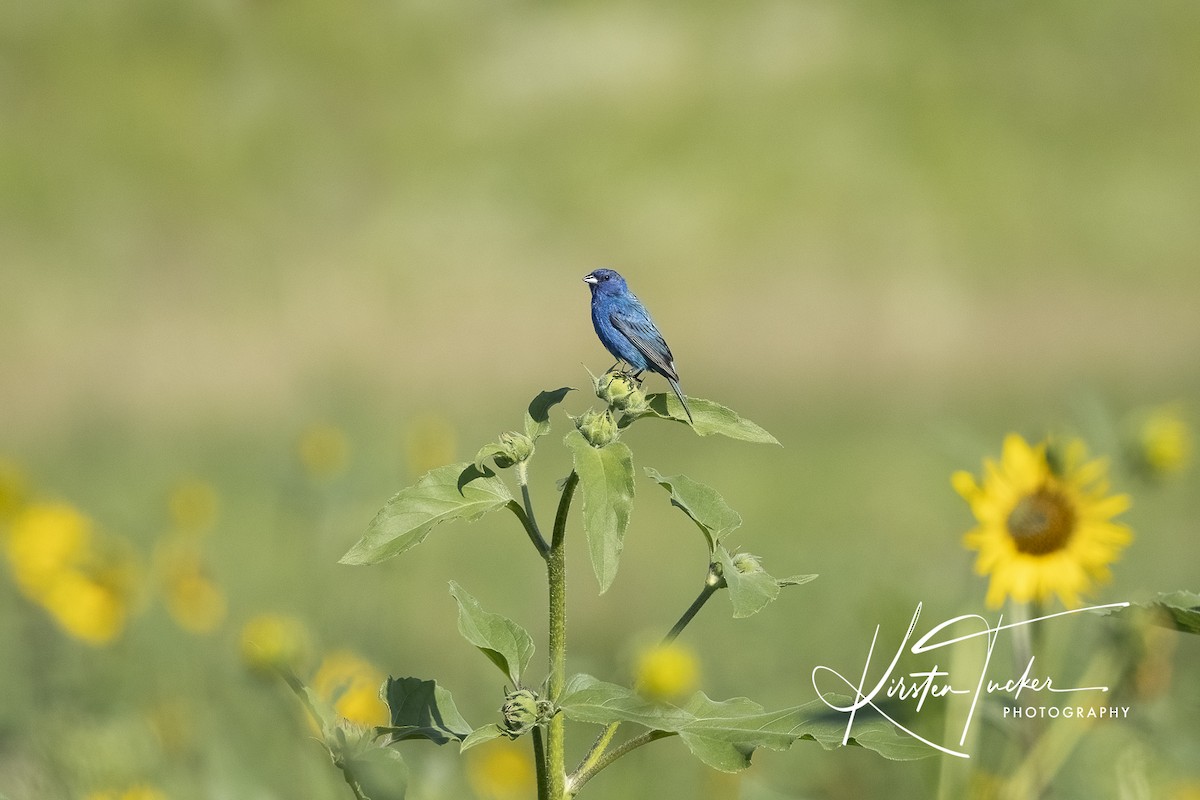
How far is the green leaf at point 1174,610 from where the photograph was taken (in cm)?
83

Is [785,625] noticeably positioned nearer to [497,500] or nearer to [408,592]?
[408,592]

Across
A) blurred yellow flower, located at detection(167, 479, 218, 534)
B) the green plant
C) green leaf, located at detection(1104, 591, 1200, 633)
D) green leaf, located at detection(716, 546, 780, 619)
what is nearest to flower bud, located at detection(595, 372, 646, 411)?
the green plant

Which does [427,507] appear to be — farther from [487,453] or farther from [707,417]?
[707,417]

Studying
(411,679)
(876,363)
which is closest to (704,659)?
Result: (411,679)

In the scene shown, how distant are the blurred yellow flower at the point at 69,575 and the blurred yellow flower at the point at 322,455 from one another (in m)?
0.39

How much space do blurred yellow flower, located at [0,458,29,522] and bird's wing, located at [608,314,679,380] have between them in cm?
129

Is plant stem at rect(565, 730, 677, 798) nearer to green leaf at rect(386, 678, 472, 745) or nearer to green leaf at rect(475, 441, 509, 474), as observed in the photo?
green leaf at rect(386, 678, 472, 745)

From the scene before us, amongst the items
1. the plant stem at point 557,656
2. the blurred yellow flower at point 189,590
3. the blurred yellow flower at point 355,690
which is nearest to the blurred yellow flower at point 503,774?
the blurred yellow flower at point 355,690

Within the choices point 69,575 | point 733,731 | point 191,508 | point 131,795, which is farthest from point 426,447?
point 733,731

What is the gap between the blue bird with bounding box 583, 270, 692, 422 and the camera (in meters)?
1.16

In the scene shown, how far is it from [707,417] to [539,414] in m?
0.11

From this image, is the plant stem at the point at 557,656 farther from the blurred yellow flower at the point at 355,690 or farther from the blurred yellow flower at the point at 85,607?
the blurred yellow flower at the point at 85,607

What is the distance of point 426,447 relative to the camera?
2389 mm

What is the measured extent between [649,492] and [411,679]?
3.70 m
